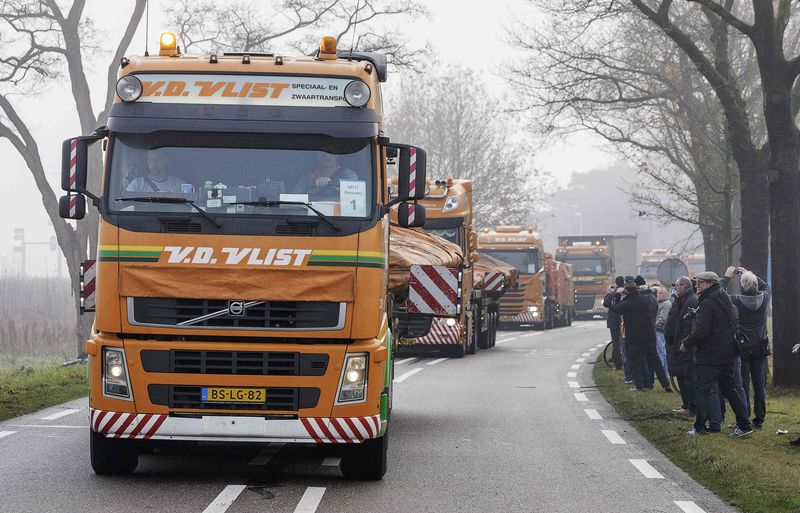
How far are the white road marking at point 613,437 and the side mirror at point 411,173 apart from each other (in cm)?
434

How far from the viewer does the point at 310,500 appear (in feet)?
27.6

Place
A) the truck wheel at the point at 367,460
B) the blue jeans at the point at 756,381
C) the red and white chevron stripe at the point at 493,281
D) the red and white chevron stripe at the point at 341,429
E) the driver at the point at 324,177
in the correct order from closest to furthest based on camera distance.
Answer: the red and white chevron stripe at the point at 341,429
the driver at the point at 324,177
the truck wheel at the point at 367,460
the blue jeans at the point at 756,381
the red and white chevron stripe at the point at 493,281

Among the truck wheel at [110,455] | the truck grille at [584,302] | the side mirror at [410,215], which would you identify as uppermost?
the side mirror at [410,215]

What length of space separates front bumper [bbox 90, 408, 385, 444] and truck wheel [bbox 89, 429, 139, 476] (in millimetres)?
457

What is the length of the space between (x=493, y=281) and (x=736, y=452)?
63.3ft

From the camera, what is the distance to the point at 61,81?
30.6 metres

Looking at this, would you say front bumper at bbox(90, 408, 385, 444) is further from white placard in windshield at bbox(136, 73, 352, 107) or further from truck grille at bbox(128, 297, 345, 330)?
white placard in windshield at bbox(136, 73, 352, 107)

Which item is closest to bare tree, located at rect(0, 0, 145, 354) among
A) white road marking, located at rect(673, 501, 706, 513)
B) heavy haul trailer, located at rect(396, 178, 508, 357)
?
heavy haul trailer, located at rect(396, 178, 508, 357)

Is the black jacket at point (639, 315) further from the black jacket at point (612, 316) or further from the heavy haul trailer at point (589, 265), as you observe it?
the heavy haul trailer at point (589, 265)

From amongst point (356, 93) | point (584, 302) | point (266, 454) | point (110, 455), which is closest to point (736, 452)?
point (266, 454)

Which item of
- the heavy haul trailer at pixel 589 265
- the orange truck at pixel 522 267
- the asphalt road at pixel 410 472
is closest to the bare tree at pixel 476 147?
the heavy haul trailer at pixel 589 265

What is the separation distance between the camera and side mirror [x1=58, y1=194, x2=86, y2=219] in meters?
9.03

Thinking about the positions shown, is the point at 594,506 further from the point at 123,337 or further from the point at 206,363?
the point at 123,337

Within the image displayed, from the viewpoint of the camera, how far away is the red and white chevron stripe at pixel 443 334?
25.5 metres
